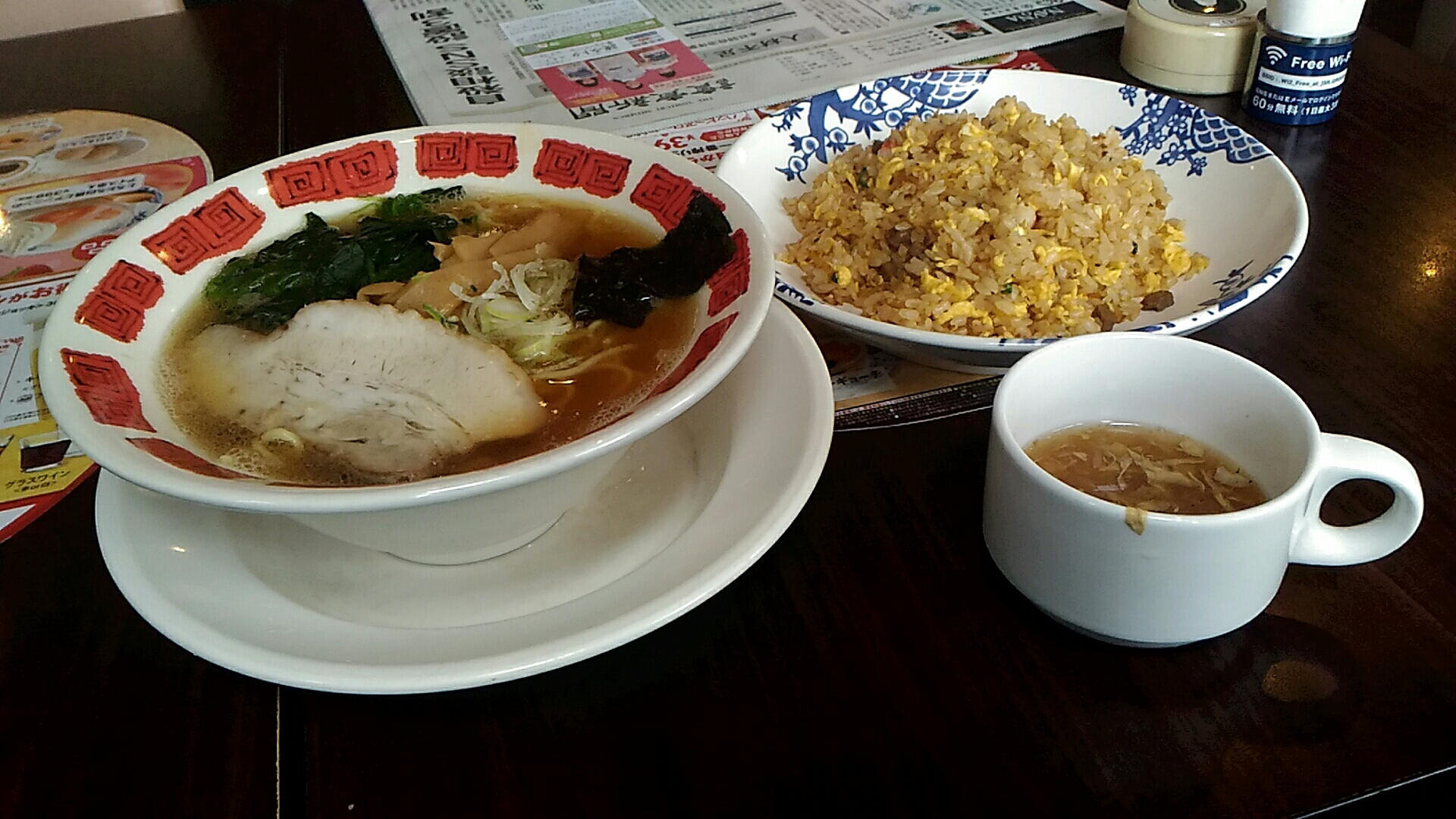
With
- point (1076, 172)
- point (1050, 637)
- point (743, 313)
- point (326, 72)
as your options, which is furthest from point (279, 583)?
point (326, 72)

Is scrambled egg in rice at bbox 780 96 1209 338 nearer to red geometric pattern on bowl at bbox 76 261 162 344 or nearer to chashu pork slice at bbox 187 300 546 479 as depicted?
chashu pork slice at bbox 187 300 546 479

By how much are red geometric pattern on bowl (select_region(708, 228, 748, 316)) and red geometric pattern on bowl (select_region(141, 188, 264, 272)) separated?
0.51m

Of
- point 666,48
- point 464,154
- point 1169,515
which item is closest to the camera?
point 1169,515

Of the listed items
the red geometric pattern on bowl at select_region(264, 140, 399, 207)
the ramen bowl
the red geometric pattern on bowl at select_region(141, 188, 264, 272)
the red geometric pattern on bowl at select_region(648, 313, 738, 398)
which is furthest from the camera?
the red geometric pattern on bowl at select_region(264, 140, 399, 207)

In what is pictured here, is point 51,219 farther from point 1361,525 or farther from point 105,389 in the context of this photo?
point 1361,525

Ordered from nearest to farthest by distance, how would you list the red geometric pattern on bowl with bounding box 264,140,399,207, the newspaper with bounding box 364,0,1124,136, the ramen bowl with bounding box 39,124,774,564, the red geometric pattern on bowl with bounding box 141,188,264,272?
the ramen bowl with bounding box 39,124,774,564, the red geometric pattern on bowl with bounding box 141,188,264,272, the red geometric pattern on bowl with bounding box 264,140,399,207, the newspaper with bounding box 364,0,1124,136

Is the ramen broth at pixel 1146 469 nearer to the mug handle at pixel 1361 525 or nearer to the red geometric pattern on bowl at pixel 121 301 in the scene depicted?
the mug handle at pixel 1361 525

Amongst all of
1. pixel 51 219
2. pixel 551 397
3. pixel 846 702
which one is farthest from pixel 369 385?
pixel 51 219

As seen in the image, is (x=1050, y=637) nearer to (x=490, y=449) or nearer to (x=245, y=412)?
(x=490, y=449)

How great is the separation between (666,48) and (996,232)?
3.46 ft

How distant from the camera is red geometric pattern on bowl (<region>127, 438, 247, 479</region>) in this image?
2.24 ft

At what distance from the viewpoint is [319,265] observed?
1024 millimetres

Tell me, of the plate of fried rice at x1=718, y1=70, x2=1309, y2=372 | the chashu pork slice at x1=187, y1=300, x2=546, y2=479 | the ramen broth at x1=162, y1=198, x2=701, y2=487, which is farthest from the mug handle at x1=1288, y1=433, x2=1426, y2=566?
the chashu pork slice at x1=187, y1=300, x2=546, y2=479

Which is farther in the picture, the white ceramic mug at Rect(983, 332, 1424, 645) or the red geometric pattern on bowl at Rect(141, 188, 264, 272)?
the red geometric pattern on bowl at Rect(141, 188, 264, 272)
